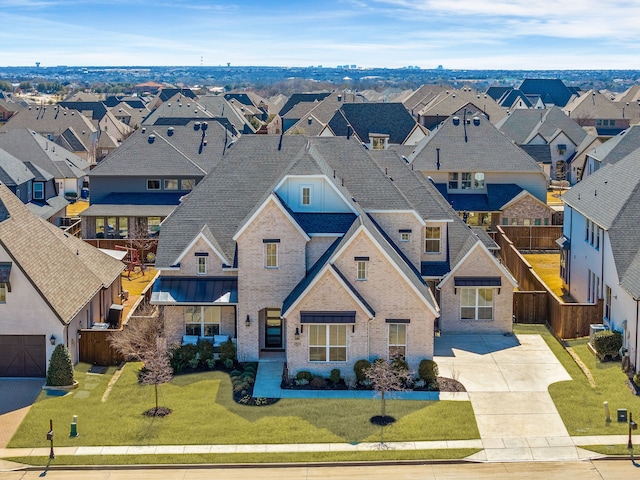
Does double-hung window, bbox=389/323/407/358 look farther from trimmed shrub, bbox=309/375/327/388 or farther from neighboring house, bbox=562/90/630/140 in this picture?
neighboring house, bbox=562/90/630/140

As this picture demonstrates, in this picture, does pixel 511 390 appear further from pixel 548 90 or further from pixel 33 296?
pixel 548 90

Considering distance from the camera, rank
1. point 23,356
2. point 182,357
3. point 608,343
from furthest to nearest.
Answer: point 182,357
point 608,343
point 23,356

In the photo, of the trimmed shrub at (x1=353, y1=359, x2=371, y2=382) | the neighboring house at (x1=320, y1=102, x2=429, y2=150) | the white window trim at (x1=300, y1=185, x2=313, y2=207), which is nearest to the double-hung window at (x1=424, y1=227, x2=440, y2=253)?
the white window trim at (x1=300, y1=185, x2=313, y2=207)

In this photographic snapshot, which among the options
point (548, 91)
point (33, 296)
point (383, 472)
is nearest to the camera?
point (383, 472)

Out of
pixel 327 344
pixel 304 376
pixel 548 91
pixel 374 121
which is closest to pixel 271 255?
pixel 327 344

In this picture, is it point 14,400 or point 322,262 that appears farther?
point 322,262

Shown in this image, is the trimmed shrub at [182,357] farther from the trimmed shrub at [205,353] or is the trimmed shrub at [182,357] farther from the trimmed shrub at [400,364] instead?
the trimmed shrub at [400,364]

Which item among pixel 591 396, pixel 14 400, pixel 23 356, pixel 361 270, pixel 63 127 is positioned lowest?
pixel 14 400
